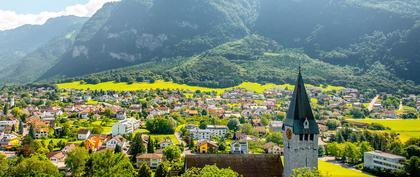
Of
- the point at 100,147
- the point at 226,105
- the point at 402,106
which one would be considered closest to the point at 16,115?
the point at 100,147

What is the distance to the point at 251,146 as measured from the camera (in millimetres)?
100312

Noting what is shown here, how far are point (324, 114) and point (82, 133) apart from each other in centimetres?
8924

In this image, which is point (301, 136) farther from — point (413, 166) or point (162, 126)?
point (162, 126)

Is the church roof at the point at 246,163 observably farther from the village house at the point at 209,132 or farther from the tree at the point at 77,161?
the village house at the point at 209,132

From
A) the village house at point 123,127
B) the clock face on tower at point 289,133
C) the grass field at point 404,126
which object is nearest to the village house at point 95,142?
the village house at point 123,127

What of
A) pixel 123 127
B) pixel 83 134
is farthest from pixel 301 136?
pixel 123 127

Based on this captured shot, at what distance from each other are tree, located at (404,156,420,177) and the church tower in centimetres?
4260

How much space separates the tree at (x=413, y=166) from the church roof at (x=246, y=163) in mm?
41530

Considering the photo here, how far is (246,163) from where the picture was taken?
4150cm

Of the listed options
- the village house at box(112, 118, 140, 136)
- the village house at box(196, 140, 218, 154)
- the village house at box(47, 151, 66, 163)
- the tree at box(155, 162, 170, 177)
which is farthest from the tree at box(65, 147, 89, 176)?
the village house at box(112, 118, 140, 136)

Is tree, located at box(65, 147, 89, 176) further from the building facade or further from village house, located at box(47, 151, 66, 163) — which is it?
the building facade

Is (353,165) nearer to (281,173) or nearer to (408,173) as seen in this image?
(408,173)

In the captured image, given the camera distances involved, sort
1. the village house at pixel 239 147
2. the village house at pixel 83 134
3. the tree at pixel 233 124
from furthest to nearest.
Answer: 1. the tree at pixel 233 124
2. the village house at pixel 83 134
3. the village house at pixel 239 147

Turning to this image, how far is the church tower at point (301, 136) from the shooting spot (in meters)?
37.5
